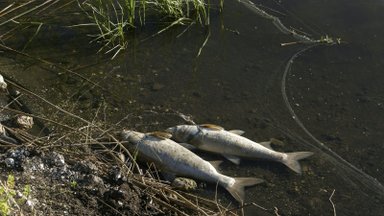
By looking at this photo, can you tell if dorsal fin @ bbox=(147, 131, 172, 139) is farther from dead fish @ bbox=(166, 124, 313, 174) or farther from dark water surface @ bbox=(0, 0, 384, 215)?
dark water surface @ bbox=(0, 0, 384, 215)

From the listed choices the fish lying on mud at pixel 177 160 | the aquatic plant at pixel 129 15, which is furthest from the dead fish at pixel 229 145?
the aquatic plant at pixel 129 15

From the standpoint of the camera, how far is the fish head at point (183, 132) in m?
5.80

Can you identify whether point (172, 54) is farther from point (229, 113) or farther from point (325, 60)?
point (325, 60)

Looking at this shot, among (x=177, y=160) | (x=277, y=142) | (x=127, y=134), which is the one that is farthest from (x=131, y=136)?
(x=277, y=142)

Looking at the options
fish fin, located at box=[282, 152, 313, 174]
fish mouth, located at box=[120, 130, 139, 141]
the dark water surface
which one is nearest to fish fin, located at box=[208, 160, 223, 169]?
the dark water surface

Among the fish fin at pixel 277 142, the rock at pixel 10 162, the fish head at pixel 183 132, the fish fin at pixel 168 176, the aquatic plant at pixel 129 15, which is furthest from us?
the aquatic plant at pixel 129 15

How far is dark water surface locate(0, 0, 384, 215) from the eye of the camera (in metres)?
5.65

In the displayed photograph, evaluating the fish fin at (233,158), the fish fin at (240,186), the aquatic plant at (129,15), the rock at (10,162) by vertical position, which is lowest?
the fish fin at (240,186)

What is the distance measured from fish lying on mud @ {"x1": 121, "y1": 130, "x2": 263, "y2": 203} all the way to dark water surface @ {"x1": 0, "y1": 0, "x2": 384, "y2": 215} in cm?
14

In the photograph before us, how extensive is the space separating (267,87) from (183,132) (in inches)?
51.9

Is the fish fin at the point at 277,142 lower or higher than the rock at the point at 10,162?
lower

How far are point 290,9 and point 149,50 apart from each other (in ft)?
6.33

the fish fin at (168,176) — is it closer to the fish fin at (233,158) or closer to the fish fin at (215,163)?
the fish fin at (215,163)

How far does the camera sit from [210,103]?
647 cm
